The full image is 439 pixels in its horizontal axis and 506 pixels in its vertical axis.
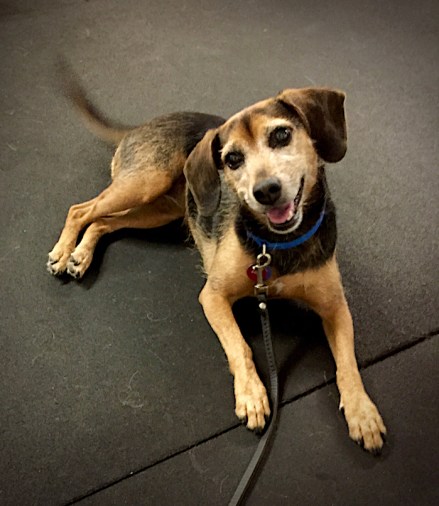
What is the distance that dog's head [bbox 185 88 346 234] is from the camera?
2322 millimetres

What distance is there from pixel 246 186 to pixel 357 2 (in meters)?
3.36

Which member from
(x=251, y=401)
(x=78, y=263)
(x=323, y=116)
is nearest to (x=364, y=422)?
(x=251, y=401)

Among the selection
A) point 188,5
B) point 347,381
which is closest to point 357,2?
point 188,5

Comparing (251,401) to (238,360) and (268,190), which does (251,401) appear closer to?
(238,360)

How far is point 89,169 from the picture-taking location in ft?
12.3

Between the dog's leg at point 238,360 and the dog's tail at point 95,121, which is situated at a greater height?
the dog's tail at point 95,121

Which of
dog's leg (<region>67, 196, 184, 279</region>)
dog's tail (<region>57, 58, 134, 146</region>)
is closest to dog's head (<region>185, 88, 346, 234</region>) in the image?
dog's leg (<region>67, 196, 184, 279</region>)

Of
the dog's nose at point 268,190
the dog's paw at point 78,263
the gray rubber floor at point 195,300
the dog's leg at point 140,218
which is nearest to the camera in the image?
the dog's nose at point 268,190

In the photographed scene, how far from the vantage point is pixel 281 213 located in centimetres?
239

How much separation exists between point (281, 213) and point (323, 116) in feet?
1.49

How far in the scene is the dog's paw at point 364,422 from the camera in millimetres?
2441

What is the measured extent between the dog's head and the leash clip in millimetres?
171

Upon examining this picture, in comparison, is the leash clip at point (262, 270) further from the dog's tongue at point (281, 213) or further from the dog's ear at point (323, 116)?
the dog's ear at point (323, 116)

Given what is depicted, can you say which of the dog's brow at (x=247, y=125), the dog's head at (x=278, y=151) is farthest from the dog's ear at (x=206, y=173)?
the dog's brow at (x=247, y=125)
